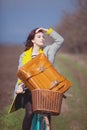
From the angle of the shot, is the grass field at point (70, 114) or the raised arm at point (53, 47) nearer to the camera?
the raised arm at point (53, 47)

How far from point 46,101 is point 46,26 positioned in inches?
43.3

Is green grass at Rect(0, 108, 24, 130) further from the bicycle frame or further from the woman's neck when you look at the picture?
the woman's neck

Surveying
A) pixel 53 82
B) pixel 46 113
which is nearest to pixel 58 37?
pixel 53 82

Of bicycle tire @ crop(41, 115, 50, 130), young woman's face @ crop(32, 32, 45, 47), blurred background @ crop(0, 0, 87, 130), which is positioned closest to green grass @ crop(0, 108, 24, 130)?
blurred background @ crop(0, 0, 87, 130)

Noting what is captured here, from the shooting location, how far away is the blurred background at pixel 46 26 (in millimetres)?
4121

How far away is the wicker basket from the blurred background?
83 centimetres

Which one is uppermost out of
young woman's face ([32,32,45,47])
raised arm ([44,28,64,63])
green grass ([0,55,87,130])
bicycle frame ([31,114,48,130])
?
young woman's face ([32,32,45,47])

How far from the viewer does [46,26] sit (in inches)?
163

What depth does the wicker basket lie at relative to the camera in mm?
3242

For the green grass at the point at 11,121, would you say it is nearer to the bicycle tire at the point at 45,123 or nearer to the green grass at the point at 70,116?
the green grass at the point at 70,116

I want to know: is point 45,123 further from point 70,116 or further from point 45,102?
point 70,116

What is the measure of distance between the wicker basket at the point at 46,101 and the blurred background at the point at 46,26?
0.83m

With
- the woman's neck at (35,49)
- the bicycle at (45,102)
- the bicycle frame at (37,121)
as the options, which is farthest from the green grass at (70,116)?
the bicycle at (45,102)

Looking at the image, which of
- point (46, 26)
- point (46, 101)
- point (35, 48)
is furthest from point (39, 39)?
point (46, 101)
